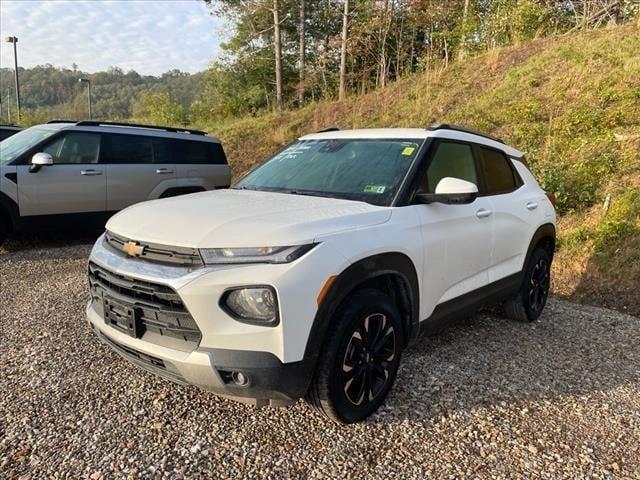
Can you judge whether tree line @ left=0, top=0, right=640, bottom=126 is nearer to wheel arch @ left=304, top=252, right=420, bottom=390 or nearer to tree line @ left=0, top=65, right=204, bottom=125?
wheel arch @ left=304, top=252, right=420, bottom=390

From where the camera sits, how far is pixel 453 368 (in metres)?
3.56

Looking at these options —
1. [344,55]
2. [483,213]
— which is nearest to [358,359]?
[483,213]

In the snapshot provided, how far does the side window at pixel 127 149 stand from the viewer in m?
7.52

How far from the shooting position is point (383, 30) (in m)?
17.9

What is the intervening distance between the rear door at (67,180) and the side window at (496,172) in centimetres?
562

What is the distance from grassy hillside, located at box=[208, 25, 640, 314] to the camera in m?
6.48

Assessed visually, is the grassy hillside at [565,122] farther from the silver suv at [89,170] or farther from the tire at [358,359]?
the silver suv at [89,170]

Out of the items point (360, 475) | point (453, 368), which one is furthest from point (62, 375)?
point (453, 368)

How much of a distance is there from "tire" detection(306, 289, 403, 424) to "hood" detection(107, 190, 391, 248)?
0.44 meters

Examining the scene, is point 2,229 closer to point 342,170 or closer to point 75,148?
point 75,148

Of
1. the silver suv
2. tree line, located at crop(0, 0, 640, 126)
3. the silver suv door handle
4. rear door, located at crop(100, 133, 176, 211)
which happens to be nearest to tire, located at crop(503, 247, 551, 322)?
the silver suv

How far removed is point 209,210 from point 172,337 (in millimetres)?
762

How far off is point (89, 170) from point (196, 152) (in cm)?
180

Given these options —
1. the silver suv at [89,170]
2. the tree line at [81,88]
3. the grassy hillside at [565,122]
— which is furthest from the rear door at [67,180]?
the tree line at [81,88]
